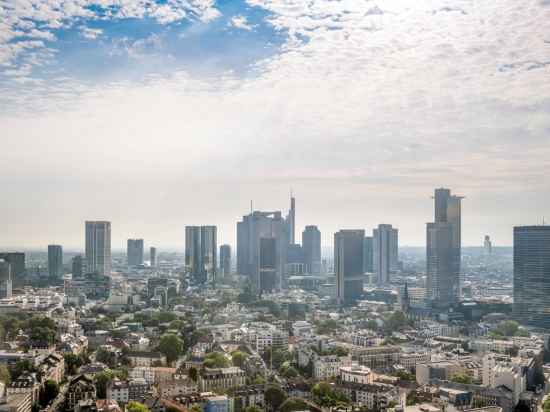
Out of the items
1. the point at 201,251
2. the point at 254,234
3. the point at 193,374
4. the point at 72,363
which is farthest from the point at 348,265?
the point at 193,374

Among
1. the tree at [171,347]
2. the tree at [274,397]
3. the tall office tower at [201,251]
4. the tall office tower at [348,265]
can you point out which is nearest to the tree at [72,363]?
the tree at [171,347]

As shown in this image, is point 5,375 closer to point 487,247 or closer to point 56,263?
point 56,263

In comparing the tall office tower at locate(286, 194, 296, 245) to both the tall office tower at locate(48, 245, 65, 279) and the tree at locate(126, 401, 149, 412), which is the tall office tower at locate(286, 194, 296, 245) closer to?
the tall office tower at locate(48, 245, 65, 279)

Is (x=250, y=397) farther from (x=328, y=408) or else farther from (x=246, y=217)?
(x=246, y=217)

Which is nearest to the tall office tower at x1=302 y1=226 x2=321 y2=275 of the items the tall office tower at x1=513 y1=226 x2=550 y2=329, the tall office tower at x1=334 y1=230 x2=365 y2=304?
the tall office tower at x1=334 y1=230 x2=365 y2=304

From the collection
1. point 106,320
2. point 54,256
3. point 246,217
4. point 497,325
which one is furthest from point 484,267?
point 106,320

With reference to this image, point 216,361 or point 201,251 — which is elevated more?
point 201,251
